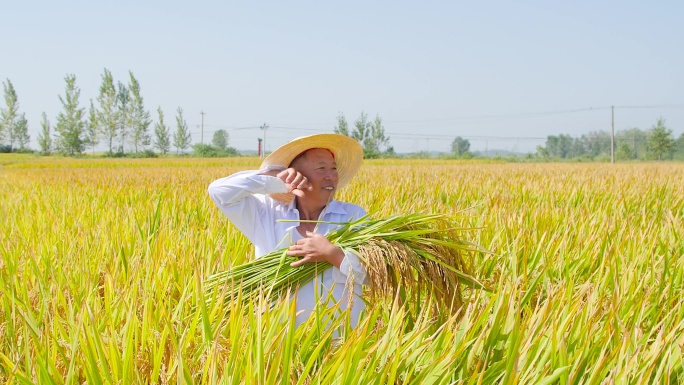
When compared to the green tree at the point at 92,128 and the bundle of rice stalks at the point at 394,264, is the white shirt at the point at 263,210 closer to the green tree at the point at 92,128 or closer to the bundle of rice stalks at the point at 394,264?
the bundle of rice stalks at the point at 394,264

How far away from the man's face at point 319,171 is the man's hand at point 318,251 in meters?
0.42

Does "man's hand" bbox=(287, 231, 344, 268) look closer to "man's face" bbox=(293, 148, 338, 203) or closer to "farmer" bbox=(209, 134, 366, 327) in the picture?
"farmer" bbox=(209, 134, 366, 327)

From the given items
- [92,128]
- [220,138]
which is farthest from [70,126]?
[220,138]

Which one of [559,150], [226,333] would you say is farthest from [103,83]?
[559,150]

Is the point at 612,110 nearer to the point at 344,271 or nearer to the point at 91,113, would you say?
the point at 91,113

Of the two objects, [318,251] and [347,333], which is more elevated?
[318,251]

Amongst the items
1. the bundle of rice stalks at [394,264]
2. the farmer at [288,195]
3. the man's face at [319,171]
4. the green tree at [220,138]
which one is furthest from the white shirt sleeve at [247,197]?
the green tree at [220,138]

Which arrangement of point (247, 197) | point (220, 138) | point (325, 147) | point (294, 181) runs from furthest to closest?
point (220, 138) → point (325, 147) → point (247, 197) → point (294, 181)

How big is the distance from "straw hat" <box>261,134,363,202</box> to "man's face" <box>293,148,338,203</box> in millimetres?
32

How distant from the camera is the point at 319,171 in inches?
98.0

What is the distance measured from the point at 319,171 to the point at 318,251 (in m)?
0.55

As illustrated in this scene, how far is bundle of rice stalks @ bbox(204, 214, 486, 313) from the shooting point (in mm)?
1940

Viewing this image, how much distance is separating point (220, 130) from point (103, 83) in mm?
28557

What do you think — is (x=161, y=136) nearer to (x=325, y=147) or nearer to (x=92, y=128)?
(x=92, y=128)
